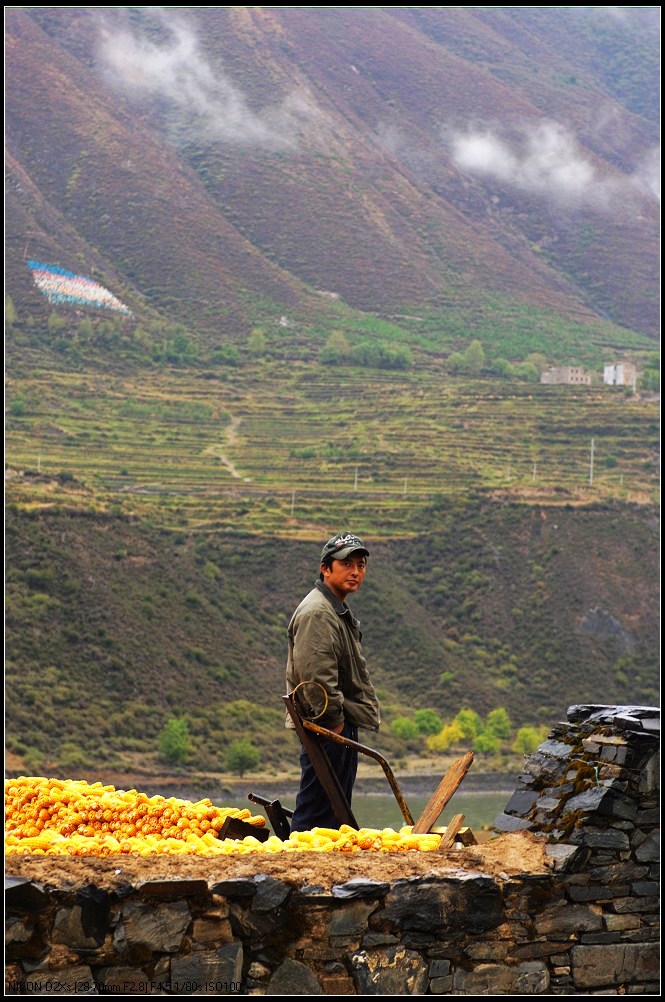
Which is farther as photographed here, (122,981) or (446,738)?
(446,738)

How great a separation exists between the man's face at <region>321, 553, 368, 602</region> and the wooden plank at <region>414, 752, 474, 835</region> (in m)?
0.83

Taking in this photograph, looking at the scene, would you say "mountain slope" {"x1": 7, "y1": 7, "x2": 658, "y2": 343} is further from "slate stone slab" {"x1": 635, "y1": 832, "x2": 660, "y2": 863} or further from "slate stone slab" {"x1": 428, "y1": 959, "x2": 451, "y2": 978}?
"slate stone slab" {"x1": 428, "y1": 959, "x2": 451, "y2": 978}

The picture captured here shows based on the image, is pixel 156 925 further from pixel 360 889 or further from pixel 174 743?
pixel 174 743

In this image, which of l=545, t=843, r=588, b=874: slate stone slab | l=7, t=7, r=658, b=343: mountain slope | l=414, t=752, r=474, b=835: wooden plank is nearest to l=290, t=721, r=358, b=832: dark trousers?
l=414, t=752, r=474, b=835: wooden plank

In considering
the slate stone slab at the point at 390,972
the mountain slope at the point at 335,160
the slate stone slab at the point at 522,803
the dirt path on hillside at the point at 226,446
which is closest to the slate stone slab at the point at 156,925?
the slate stone slab at the point at 390,972

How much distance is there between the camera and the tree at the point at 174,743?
4578cm

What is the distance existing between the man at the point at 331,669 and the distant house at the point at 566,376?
276 ft

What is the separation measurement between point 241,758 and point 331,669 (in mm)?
40186

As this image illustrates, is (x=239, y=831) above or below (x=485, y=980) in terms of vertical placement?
above

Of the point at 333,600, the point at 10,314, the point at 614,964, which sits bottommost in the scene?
the point at 614,964

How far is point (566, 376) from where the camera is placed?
91688 mm

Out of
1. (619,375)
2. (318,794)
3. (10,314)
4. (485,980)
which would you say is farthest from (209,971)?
(619,375)

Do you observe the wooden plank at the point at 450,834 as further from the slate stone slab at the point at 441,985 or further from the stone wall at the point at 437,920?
the slate stone slab at the point at 441,985

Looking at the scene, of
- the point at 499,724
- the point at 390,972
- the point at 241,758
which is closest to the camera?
the point at 390,972
